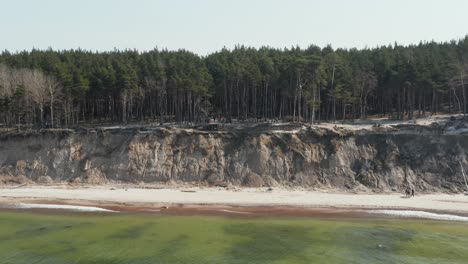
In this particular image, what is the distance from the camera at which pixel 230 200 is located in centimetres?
4366

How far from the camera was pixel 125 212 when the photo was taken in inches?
1549

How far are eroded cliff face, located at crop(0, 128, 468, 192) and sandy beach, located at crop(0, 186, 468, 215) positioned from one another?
8.71 ft

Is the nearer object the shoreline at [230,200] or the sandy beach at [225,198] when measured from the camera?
the shoreline at [230,200]

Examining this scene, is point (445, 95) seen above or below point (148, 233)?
above

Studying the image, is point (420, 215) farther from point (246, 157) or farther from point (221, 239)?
point (246, 157)

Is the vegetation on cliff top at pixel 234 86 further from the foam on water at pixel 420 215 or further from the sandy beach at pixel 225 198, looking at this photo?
the foam on water at pixel 420 215

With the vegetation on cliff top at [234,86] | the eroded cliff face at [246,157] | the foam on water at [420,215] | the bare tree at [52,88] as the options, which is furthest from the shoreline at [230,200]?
the vegetation on cliff top at [234,86]

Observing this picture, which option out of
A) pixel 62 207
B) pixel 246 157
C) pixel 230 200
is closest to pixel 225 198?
pixel 230 200

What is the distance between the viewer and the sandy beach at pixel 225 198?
137 ft

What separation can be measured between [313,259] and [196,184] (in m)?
25.8

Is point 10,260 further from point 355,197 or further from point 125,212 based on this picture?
point 355,197

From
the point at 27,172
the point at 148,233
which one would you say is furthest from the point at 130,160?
the point at 148,233

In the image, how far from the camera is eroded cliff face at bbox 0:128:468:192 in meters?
49.5

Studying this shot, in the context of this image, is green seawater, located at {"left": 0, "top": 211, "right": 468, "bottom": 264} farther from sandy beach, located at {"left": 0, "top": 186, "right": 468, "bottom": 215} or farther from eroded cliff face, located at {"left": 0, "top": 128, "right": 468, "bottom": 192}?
eroded cliff face, located at {"left": 0, "top": 128, "right": 468, "bottom": 192}
